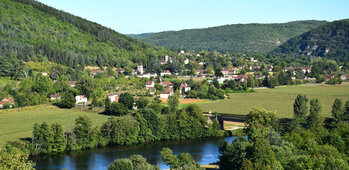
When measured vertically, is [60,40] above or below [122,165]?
above

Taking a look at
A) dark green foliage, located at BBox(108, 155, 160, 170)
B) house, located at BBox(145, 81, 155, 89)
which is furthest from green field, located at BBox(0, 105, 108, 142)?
house, located at BBox(145, 81, 155, 89)

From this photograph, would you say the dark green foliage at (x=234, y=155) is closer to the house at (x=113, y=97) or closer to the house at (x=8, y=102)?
the house at (x=113, y=97)

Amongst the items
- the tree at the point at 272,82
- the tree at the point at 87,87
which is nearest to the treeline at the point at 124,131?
the tree at the point at 87,87

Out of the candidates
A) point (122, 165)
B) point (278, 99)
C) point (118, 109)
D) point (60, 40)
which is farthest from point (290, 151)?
point (60, 40)

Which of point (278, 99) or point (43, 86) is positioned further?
point (278, 99)

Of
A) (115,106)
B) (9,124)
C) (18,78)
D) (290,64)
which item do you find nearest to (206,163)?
(115,106)

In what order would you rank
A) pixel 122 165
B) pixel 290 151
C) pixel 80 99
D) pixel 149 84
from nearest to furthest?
pixel 122 165, pixel 290 151, pixel 80 99, pixel 149 84

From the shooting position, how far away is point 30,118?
40656mm

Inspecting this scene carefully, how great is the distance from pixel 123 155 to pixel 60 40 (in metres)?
66.2

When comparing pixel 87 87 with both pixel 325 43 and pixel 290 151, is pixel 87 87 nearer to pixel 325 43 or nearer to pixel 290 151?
pixel 290 151

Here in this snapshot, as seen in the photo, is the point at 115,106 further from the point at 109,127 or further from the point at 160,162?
the point at 160,162

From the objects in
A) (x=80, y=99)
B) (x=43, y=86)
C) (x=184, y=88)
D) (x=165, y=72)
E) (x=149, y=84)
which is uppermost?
(x=165, y=72)

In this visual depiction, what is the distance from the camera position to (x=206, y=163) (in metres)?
28.2

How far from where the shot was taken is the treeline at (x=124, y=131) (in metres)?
30.8
